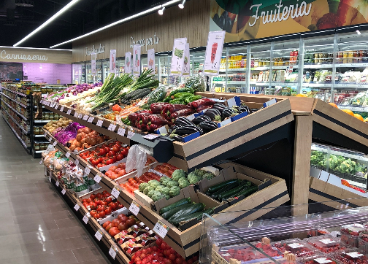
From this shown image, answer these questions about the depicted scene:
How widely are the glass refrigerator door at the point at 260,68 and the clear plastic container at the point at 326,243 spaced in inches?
180

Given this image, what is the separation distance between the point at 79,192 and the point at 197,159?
3212mm

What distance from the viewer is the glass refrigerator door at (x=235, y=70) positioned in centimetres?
703

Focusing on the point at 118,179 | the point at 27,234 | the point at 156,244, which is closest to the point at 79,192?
the point at 27,234

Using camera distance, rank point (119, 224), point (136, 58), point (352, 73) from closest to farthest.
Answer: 1. point (119, 224)
2. point (352, 73)
3. point (136, 58)

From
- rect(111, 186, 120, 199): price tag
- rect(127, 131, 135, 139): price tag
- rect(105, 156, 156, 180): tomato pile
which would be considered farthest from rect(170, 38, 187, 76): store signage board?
rect(127, 131, 135, 139): price tag

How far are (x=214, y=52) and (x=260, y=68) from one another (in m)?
2.16

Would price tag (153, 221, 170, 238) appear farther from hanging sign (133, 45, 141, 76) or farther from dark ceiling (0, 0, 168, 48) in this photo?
hanging sign (133, 45, 141, 76)

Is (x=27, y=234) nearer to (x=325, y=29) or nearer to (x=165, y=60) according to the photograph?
(x=325, y=29)

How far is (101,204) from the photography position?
410 centimetres

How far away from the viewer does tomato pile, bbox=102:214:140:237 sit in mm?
3371

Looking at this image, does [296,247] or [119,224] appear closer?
[296,247]

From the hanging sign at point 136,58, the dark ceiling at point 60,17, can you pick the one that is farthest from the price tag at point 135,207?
the hanging sign at point 136,58

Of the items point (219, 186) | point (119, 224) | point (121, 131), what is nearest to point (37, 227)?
point (119, 224)

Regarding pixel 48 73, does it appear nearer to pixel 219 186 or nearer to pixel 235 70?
pixel 235 70
